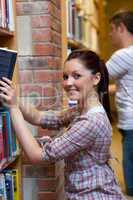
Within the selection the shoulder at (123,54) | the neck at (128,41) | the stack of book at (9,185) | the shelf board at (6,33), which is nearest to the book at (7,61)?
the shelf board at (6,33)

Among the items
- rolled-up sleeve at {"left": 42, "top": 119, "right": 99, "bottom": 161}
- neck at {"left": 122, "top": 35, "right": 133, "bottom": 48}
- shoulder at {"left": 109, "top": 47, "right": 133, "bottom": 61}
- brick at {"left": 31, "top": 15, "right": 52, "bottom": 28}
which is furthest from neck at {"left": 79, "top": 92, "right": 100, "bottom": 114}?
neck at {"left": 122, "top": 35, "right": 133, "bottom": 48}

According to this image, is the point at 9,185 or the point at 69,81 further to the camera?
the point at 9,185

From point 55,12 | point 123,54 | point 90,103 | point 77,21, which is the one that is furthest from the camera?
point 77,21

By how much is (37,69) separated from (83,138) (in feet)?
2.08

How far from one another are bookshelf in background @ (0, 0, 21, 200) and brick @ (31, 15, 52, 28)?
23cm

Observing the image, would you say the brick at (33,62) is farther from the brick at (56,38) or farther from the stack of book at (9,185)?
the stack of book at (9,185)

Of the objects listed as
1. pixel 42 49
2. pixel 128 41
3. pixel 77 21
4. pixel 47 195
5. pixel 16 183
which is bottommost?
pixel 47 195

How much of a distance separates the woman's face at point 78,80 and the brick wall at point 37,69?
43 cm

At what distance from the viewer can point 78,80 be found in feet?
5.24

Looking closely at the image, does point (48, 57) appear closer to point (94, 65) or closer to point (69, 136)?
point (94, 65)

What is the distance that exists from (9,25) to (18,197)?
732 millimetres

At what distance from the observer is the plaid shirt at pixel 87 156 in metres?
1.53

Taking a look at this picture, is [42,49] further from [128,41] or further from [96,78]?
[128,41]

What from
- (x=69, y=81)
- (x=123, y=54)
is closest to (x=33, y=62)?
(x=69, y=81)
